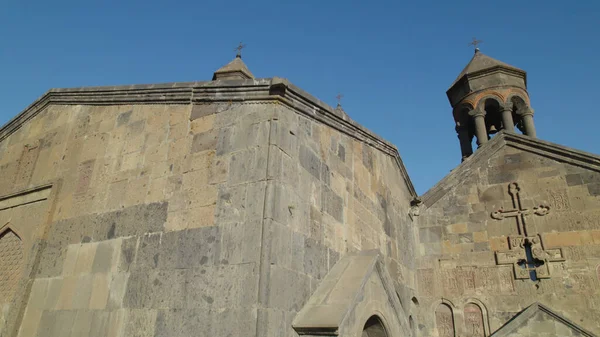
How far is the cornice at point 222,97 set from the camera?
3.86 m

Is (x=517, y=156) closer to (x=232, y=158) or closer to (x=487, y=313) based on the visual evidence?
(x=487, y=313)

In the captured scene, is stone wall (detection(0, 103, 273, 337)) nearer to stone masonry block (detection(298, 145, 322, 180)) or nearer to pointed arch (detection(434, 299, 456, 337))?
stone masonry block (detection(298, 145, 322, 180))

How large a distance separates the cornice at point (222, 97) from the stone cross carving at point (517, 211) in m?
2.18

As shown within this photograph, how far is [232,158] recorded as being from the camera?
3.63 meters

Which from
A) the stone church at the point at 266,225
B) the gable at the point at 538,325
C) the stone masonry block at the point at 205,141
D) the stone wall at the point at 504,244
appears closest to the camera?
the stone church at the point at 266,225

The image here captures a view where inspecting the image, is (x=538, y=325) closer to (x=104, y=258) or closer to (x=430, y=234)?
(x=430, y=234)

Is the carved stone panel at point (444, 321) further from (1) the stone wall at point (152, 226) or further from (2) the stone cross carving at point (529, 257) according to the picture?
(1) the stone wall at point (152, 226)

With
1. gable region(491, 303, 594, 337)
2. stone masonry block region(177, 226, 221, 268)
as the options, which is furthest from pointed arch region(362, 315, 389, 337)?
gable region(491, 303, 594, 337)

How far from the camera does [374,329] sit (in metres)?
4.00

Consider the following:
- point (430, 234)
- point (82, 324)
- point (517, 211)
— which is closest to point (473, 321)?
point (430, 234)

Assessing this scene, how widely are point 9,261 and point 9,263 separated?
0.09 feet

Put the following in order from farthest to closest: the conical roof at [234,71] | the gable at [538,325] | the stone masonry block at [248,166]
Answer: the conical roof at [234,71] → the gable at [538,325] → the stone masonry block at [248,166]

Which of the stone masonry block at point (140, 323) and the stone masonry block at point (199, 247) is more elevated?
the stone masonry block at point (199, 247)

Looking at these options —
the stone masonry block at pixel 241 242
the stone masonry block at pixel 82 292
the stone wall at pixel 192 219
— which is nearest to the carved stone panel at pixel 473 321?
the stone wall at pixel 192 219
